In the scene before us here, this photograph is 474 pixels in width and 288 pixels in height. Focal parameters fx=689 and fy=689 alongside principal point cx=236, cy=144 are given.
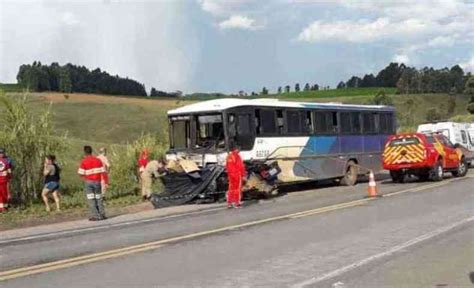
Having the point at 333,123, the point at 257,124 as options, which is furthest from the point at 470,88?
the point at 257,124

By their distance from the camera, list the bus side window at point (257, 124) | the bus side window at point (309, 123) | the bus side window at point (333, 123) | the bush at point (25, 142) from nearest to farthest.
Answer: the bush at point (25, 142) → the bus side window at point (257, 124) → the bus side window at point (309, 123) → the bus side window at point (333, 123)

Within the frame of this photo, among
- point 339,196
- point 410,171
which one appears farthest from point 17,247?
point 410,171

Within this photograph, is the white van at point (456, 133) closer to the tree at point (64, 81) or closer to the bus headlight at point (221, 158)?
the bus headlight at point (221, 158)

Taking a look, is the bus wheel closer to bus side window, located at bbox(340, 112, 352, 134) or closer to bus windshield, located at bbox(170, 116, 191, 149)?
bus side window, located at bbox(340, 112, 352, 134)

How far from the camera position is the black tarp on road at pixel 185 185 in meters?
21.4

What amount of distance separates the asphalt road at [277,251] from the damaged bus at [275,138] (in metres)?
5.26

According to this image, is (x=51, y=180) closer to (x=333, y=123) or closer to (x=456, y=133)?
(x=333, y=123)

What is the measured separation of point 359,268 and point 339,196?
1277 cm

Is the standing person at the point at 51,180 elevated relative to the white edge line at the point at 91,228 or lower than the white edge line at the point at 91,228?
elevated

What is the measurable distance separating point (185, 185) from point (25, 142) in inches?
211

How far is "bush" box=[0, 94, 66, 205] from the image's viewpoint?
21.9 metres

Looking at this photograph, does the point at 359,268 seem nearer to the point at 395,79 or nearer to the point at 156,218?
the point at 156,218

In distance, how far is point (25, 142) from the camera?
22062mm

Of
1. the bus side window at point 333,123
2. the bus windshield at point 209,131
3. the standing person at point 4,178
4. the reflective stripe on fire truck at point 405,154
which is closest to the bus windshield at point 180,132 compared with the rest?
the bus windshield at point 209,131
